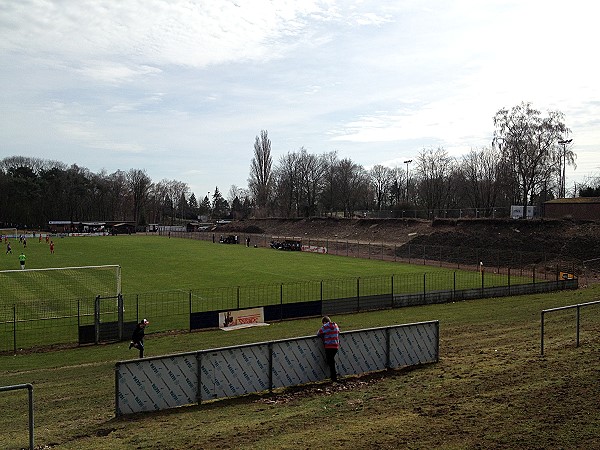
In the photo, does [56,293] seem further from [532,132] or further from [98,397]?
[532,132]

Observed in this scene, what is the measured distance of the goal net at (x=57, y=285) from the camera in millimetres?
34938

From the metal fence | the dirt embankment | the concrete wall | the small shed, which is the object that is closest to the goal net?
the metal fence

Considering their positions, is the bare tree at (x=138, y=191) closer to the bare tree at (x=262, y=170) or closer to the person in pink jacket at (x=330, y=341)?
the bare tree at (x=262, y=170)

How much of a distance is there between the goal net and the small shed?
55662 mm

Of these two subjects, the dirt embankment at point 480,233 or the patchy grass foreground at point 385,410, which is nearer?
the patchy grass foreground at point 385,410

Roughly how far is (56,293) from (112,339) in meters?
13.8

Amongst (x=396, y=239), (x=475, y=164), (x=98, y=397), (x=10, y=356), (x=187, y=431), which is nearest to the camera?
(x=187, y=431)

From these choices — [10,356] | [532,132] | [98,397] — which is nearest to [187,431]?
[98,397]

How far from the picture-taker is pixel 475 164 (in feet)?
376

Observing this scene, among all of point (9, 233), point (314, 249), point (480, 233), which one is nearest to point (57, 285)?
point (314, 249)

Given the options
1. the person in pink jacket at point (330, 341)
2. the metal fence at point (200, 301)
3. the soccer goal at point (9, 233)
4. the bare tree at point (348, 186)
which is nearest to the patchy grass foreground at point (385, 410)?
the person in pink jacket at point (330, 341)

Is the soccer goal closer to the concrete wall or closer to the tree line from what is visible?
the tree line

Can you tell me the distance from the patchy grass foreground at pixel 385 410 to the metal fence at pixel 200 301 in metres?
7.74

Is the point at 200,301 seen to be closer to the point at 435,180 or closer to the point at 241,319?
the point at 241,319
